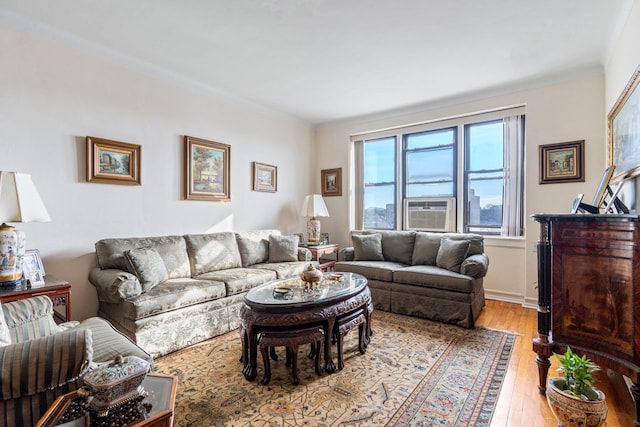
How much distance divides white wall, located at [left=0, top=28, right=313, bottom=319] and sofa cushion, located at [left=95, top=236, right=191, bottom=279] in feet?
0.62

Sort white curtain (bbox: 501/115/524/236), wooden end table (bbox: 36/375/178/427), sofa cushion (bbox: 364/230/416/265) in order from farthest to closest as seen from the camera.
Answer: sofa cushion (bbox: 364/230/416/265) → white curtain (bbox: 501/115/524/236) → wooden end table (bbox: 36/375/178/427)

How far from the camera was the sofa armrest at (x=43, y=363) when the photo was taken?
3.66 feet

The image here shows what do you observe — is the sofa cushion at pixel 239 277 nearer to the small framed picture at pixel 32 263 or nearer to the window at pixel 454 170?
the small framed picture at pixel 32 263

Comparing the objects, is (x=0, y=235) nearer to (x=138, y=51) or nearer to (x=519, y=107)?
(x=138, y=51)

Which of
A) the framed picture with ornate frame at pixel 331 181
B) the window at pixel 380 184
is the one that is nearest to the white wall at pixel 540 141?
the window at pixel 380 184

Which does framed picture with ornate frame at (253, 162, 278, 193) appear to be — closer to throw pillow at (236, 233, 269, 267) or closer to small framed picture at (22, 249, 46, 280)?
throw pillow at (236, 233, 269, 267)

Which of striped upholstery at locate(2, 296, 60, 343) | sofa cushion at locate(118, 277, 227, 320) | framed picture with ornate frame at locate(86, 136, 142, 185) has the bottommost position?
sofa cushion at locate(118, 277, 227, 320)

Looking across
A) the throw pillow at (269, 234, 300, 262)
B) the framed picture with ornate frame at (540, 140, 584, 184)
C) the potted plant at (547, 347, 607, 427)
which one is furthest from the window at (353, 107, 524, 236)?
the potted plant at (547, 347, 607, 427)

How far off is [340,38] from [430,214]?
9.53 feet

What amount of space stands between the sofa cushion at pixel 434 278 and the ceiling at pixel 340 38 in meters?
2.26

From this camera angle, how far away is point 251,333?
218cm

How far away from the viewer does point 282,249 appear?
4191 millimetres

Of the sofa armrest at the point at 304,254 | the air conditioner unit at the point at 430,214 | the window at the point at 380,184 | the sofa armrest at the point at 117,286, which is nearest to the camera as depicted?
the sofa armrest at the point at 117,286

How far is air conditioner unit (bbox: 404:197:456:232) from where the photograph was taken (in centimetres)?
453
